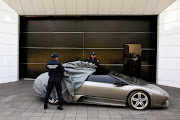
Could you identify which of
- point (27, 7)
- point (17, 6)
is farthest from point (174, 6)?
point (17, 6)

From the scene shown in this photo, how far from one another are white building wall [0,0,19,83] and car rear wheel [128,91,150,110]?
25.0 feet

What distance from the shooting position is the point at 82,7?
9.28 meters

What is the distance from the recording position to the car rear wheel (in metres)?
4.82

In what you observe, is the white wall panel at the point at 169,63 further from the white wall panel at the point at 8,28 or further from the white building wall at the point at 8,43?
the white wall panel at the point at 8,28

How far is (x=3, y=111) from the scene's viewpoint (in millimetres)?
4637

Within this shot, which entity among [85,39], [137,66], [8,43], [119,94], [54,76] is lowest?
[119,94]

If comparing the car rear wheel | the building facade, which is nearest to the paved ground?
the car rear wheel

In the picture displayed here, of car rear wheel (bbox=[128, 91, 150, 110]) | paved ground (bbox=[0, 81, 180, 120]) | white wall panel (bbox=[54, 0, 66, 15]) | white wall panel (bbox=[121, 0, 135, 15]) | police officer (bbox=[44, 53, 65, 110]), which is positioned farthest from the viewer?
white wall panel (bbox=[54, 0, 66, 15])

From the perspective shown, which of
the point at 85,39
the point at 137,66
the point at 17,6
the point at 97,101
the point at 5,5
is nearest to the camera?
the point at 97,101

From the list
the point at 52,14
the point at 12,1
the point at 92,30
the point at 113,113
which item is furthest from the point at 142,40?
the point at 12,1

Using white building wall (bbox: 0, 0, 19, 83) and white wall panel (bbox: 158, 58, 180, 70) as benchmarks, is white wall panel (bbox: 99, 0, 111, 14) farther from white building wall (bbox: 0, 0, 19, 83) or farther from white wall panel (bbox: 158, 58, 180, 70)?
white building wall (bbox: 0, 0, 19, 83)

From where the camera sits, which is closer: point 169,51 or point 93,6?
point 169,51

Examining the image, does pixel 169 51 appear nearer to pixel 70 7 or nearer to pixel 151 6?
pixel 151 6

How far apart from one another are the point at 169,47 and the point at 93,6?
497 cm
